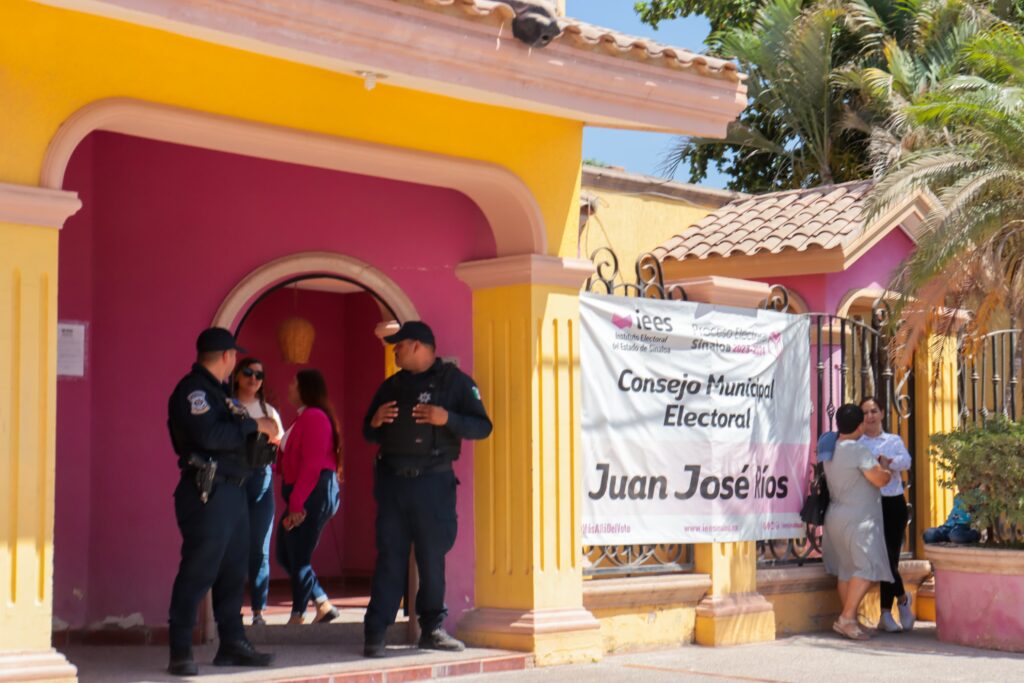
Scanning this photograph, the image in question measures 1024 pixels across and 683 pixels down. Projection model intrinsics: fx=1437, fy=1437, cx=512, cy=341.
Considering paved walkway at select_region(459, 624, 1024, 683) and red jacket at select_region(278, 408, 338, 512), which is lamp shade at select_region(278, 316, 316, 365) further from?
paved walkway at select_region(459, 624, 1024, 683)

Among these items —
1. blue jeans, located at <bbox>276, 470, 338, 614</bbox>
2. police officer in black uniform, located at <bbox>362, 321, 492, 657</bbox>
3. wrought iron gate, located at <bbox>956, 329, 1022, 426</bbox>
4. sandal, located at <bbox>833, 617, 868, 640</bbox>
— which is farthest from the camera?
wrought iron gate, located at <bbox>956, 329, 1022, 426</bbox>

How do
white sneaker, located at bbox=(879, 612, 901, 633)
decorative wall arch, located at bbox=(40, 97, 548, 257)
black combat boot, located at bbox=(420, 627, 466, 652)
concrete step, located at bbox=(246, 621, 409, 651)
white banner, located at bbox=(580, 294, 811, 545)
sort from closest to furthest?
decorative wall arch, located at bbox=(40, 97, 548, 257), black combat boot, located at bbox=(420, 627, 466, 652), concrete step, located at bbox=(246, 621, 409, 651), white banner, located at bbox=(580, 294, 811, 545), white sneaker, located at bbox=(879, 612, 901, 633)

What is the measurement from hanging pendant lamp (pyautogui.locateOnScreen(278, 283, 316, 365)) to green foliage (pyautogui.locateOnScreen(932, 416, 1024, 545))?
16.5ft

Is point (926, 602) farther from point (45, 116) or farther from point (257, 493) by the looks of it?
point (45, 116)

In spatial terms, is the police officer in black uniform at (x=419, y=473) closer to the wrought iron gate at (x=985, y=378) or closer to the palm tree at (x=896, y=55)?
the wrought iron gate at (x=985, y=378)

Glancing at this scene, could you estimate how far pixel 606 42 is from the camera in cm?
860

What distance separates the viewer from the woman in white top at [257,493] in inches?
338

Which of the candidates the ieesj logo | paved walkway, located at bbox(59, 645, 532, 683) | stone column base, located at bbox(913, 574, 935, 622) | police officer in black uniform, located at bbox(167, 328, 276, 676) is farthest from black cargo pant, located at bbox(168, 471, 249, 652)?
stone column base, located at bbox(913, 574, 935, 622)

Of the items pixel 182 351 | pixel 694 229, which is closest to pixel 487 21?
pixel 182 351

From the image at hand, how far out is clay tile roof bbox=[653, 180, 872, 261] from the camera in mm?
13914

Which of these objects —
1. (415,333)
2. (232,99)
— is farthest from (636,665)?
(232,99)

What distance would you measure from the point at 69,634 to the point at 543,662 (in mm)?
2818

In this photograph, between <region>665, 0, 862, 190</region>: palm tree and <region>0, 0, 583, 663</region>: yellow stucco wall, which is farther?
<region>665, 0, 862, 190</region>: palm tree

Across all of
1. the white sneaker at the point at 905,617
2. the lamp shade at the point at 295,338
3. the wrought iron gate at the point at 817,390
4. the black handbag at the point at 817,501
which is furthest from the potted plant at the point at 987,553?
the lamp shade at the point at 295,338
